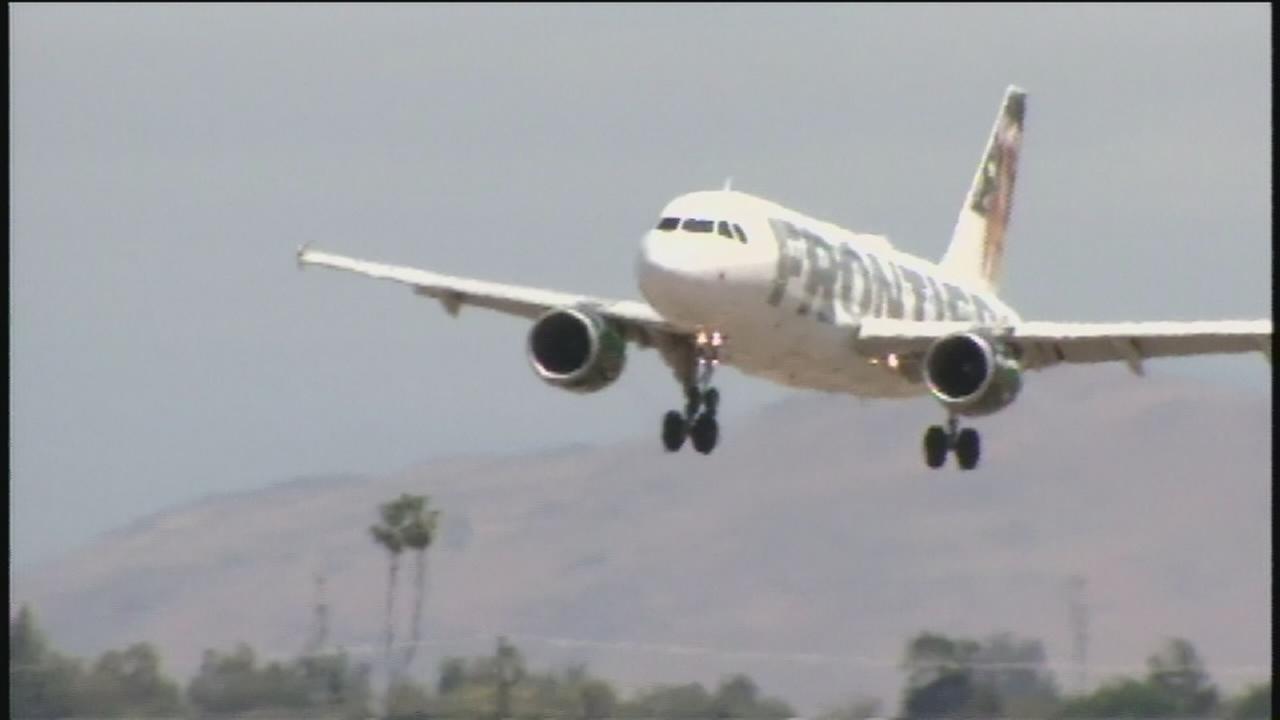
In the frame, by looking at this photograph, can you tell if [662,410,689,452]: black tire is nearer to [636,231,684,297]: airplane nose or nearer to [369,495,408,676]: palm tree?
[636,231,684,297]: airplane nose

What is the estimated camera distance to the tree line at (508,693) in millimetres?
46562

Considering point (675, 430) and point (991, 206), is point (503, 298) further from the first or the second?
point (991, 206)

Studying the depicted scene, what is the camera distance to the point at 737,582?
135875 mm

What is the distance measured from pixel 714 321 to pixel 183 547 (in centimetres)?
13412

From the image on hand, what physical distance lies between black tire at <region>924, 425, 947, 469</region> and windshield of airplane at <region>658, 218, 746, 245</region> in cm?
800

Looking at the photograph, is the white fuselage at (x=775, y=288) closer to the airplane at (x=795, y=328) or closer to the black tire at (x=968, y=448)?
the airplane at (x=795, y=328)

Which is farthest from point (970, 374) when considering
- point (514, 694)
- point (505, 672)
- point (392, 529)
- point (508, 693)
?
point (392, 529)

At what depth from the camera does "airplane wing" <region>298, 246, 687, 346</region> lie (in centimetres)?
5081

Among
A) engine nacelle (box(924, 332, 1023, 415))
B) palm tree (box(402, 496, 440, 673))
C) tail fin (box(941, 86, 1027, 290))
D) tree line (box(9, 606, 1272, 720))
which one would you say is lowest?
tree line (box(9, 606, 1272, 720))

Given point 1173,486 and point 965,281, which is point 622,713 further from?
point 1173,486

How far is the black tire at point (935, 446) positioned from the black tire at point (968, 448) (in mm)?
219

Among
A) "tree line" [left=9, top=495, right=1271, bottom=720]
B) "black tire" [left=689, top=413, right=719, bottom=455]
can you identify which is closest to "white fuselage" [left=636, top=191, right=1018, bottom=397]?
"black tire" [left=689, top=413, right=719, bottom=455]

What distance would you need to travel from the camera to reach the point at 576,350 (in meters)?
50.3

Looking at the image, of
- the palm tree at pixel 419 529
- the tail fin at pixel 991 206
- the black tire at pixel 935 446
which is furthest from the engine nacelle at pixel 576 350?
the palm tree at pixel 419 529
